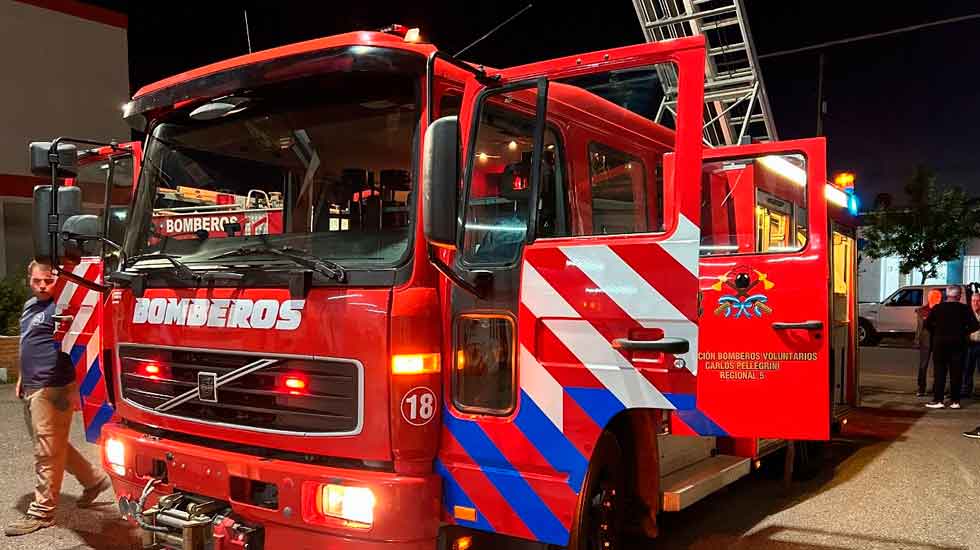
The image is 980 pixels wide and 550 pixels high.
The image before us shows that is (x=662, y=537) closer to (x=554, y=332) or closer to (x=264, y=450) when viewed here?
(x=554, y=332)

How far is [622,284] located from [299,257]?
4.64 ft

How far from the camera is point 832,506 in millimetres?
5754

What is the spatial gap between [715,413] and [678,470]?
2.34 feet

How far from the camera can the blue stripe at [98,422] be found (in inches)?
241

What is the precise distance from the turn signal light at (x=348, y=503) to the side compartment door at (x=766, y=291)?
2.61m

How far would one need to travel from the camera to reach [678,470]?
176 inches

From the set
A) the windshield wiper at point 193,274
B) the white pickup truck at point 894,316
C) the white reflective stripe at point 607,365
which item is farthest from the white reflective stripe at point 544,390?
the white pickup truck at point 894,316

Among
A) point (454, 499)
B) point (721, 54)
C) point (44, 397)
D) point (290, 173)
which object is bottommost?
point (454, 499)

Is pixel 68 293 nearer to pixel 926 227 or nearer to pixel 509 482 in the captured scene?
pixel 509 482

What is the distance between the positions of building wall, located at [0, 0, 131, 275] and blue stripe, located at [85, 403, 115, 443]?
1270 cm

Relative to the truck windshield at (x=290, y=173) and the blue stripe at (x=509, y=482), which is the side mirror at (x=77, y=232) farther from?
the blue stripe at (x=509, y=482)

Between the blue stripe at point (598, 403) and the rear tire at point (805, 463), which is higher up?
the blue stripe at point (598, 403)

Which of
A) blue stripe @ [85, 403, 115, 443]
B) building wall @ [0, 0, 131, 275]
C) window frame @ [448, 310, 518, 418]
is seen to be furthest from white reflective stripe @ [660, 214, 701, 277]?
building wall @ [0, 0, 131, 275]

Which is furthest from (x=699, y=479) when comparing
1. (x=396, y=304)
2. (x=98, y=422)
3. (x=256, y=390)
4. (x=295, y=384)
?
(x=98, y=422)
